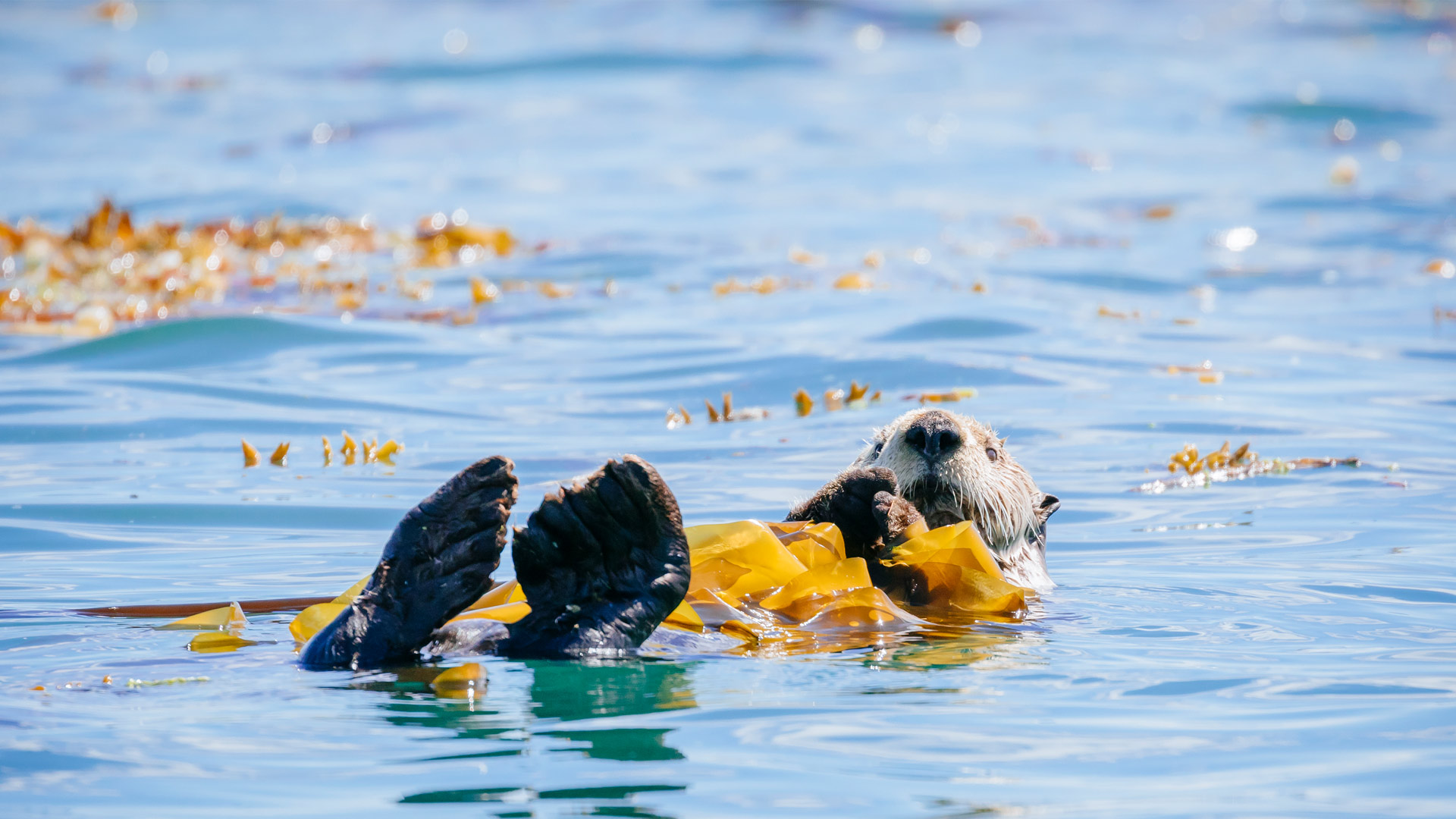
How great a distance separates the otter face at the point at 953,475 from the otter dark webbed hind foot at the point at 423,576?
4.96 feet

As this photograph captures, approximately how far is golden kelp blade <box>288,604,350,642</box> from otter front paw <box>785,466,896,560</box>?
1.39 meters

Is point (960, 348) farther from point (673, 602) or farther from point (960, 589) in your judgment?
point (673, 602)

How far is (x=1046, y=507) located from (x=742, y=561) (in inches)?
54.5

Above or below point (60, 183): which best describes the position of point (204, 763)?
below

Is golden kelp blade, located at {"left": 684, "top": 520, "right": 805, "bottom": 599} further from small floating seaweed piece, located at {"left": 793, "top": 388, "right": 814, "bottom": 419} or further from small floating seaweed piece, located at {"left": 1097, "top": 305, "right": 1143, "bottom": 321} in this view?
small floating seaweed piece, located at {"left": 1097, "top": 305, "right": 1143, "bottom": 321}

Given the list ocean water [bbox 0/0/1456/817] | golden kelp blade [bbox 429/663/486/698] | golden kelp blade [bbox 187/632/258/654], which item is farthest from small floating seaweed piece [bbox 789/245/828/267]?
golden kelp blade [bbox 429/663/486/698]

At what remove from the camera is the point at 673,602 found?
12.0ft

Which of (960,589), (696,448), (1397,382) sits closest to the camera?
(960,589)

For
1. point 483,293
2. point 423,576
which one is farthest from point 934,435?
point 483,293

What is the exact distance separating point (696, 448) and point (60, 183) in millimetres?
20058

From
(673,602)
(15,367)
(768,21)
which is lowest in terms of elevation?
(673,602)

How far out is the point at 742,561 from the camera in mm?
4340

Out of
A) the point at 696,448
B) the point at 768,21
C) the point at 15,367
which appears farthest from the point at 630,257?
the point at 768,21

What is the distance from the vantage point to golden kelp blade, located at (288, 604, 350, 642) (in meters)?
4.03
